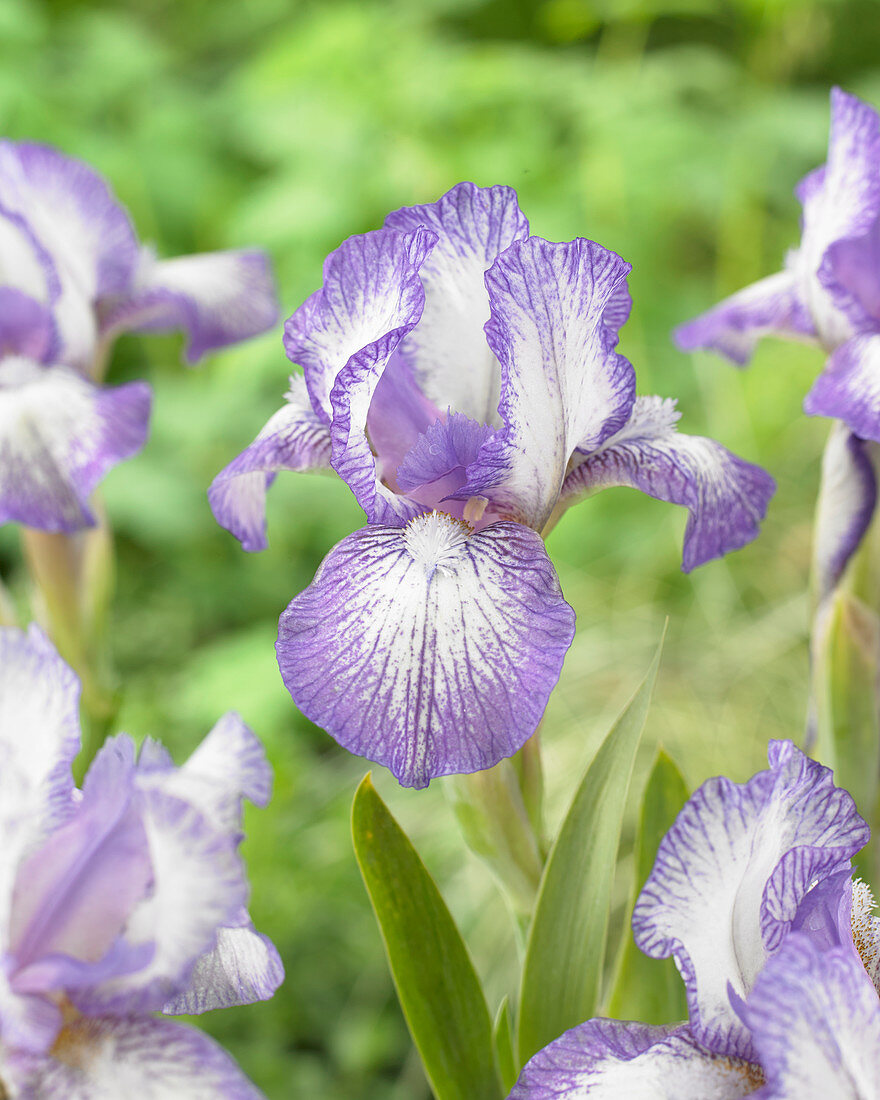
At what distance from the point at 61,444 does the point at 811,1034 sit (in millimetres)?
388

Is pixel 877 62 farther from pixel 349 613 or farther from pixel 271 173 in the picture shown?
pixel 349 613

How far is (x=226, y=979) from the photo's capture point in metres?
0.28

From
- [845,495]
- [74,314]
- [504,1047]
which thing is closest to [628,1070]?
[504,1047]

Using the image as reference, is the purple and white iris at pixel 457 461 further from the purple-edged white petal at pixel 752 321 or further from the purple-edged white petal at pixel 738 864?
the purple-edged white petal at pixel 752 321

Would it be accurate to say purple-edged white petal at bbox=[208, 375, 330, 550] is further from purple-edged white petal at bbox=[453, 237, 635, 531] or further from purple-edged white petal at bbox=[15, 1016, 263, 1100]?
purple-edged white petal at bbox=[15, 1016, 263, 1100]

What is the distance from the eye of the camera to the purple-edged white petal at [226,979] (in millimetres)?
281

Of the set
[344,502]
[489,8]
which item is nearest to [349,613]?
[344,502]

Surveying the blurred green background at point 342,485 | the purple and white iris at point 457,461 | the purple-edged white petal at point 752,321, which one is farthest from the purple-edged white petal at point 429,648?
the blurred green background at point 342,485

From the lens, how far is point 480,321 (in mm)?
340

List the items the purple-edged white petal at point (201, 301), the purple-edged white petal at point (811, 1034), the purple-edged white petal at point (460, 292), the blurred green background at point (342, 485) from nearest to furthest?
1. the purple-edged white petal at point (811, 1034)
2. the purple-edged white petal at point (460, 292)
3. the purple-edged white petal at point (201, 301)
4. the blurred green background at point (342, 485)

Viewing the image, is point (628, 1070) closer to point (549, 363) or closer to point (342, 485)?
point (549, 363)

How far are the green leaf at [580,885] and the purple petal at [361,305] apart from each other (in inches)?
5.5

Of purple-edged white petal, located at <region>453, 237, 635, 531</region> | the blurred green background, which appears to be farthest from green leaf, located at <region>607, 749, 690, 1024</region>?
the blurred green background

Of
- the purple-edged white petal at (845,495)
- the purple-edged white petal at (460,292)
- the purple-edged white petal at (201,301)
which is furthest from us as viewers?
the purple-edged white petal at (201,301)
